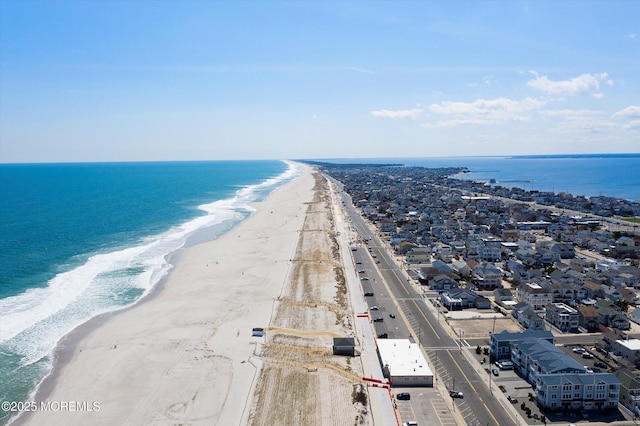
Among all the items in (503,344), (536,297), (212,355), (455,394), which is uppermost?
(503,344)

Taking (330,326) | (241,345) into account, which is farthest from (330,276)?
(241,345)

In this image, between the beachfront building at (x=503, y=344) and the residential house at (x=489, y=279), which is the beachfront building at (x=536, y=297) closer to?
the residential house at (x=489, y=279)

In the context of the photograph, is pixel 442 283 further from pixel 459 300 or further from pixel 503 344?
pixel 503 344

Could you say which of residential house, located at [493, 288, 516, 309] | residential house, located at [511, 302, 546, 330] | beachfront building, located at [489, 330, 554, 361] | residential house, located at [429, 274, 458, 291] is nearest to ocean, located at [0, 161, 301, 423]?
residential house, located at [429, 274, 458, 291]

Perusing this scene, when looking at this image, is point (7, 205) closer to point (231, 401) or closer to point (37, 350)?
point (37, 350)

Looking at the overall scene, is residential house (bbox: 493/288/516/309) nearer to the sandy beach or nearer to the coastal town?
the coastal town

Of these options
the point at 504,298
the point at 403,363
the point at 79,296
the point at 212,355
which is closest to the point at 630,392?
the point at 403,363

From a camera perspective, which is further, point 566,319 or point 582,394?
point 566,319
